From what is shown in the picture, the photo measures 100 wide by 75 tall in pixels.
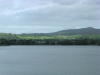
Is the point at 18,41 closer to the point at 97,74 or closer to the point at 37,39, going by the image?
the point at 37,39

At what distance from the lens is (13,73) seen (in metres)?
46.6

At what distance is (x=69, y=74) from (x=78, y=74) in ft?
4.12

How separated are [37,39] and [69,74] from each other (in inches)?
4473

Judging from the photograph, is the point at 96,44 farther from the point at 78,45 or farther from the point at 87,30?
the point at 87,30

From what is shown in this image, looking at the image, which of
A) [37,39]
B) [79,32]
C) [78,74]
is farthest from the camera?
[79,32]

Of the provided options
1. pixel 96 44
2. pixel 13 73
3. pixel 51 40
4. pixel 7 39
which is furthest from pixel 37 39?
pixel 13 73

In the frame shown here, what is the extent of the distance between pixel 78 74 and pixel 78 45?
354 feet

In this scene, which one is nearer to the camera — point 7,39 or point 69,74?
point 69,74

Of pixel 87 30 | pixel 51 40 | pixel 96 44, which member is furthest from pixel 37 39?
pixel 87 30

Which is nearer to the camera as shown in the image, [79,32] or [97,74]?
[97,74]

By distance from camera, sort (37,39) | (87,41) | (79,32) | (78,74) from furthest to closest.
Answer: (79,32), (37,39), (87,41), (78,74)

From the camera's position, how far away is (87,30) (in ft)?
630

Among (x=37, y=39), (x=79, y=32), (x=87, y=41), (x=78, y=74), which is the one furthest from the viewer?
(x=79, y=32)

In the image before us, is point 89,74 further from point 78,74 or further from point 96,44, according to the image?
point 96,44
